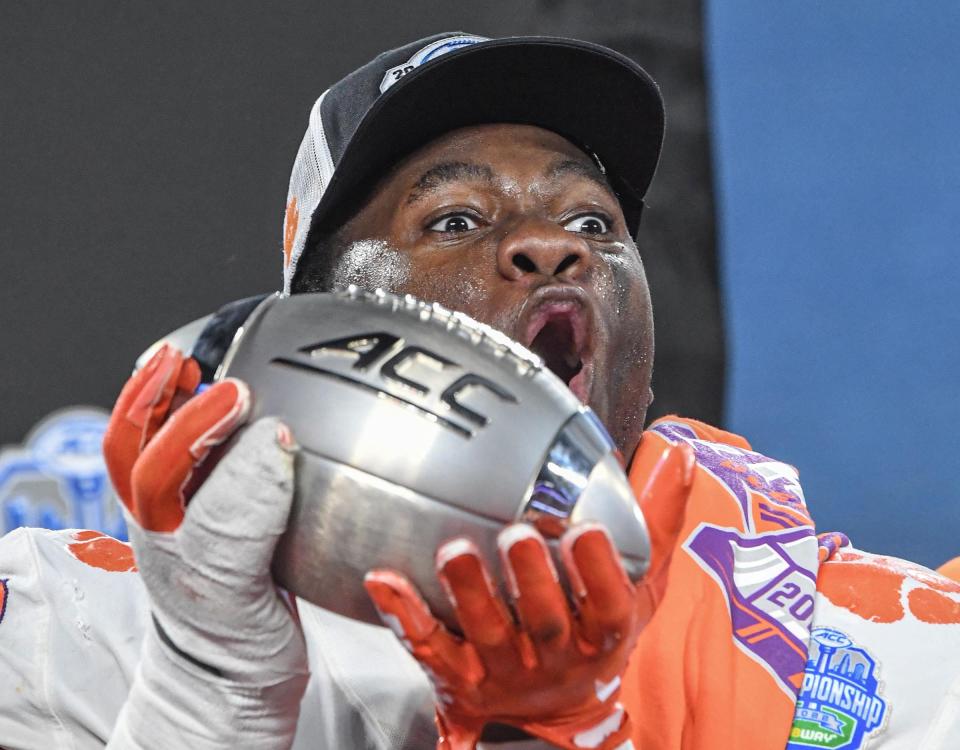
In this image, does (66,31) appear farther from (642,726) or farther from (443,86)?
(642,726)

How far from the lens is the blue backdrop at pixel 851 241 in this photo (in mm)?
2146

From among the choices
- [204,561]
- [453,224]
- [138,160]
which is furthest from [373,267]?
[138,160]

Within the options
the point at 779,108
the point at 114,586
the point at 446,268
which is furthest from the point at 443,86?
the point at 779,108

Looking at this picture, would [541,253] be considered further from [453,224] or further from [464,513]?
[464,513]

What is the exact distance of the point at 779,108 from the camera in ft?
7.18

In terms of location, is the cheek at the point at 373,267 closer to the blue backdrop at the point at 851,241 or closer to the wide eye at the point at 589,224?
the wide eye at the point at 589,224

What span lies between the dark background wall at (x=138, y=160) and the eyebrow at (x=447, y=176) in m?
0.69

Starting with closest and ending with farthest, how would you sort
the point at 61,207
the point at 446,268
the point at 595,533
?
the point at 595,533 < the point at 446,268 < the point at 61,207

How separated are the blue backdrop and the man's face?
99 cm

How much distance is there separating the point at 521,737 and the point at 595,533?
226mm

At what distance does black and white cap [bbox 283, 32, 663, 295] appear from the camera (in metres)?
1.20

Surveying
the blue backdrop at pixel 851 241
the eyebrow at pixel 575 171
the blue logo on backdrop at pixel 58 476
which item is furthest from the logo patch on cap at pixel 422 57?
the blue backdrop at pixel 851 241

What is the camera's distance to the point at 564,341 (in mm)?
1113

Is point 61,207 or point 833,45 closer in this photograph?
point 61,207
